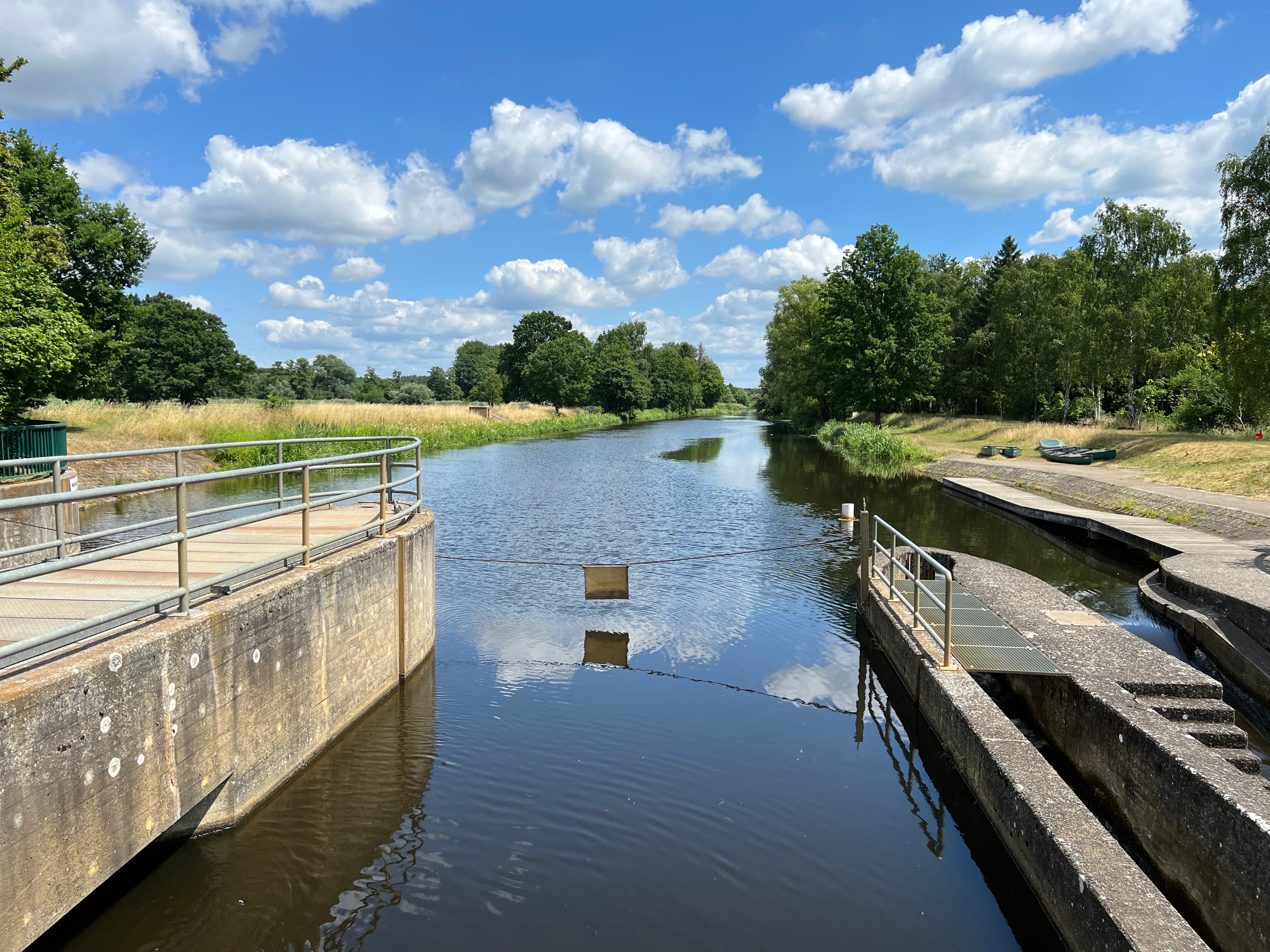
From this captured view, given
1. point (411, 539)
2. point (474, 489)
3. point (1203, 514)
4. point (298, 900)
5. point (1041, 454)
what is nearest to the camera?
point (298, 900)

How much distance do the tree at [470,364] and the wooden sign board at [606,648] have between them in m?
139

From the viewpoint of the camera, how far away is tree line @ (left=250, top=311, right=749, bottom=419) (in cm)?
9000

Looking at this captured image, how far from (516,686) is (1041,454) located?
1399 inches

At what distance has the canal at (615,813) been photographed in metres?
5.31

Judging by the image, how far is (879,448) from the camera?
42.8m

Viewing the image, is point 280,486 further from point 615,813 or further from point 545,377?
point 545,377

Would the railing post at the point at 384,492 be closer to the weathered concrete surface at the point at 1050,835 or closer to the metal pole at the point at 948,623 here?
the metal pole at the point at 948,623

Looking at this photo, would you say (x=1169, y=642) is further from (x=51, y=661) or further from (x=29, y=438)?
(x=29, y=438)

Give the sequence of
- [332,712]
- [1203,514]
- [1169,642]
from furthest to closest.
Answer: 1. [1203,514]
2. [1169,642]
3. [332,712]

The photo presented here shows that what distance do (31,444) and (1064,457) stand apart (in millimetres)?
36288

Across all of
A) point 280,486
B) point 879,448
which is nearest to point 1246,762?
point 280,486

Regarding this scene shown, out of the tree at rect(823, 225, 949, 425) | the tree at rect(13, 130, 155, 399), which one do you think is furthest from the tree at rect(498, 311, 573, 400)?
the tree at rect(13, 130, 155, 399)

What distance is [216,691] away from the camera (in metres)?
5.59

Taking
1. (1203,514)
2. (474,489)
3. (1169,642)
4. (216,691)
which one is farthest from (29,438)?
(1203,514)
